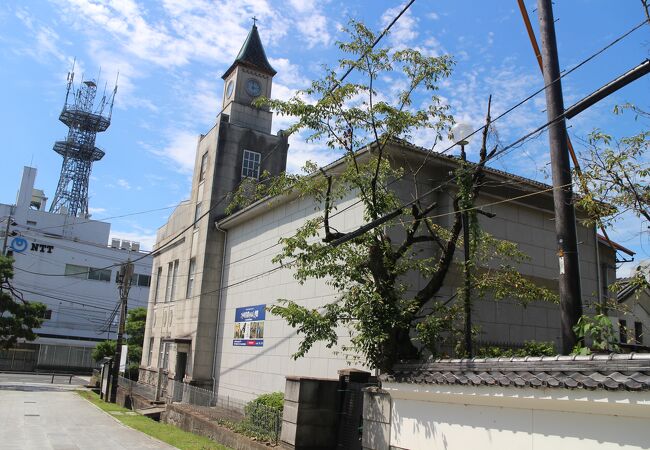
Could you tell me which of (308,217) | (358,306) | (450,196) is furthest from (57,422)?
(450,196)

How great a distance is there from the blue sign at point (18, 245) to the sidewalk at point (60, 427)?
90.7 ft

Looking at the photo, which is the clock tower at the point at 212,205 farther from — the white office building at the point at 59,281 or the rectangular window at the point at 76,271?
the rectangular window at the point at 76,271

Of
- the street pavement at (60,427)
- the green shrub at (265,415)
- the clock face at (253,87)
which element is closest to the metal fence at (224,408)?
the green shrub at (265,415)

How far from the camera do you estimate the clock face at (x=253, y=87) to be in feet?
90.6

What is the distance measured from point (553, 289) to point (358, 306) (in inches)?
353

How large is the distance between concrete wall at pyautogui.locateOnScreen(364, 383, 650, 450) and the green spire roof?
2159 centimetres

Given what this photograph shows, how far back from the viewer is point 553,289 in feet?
54.7

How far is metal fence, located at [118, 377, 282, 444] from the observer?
43.4 ft

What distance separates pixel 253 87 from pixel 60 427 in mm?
17696

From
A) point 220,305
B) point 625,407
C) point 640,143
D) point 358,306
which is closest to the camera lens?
point 625,407

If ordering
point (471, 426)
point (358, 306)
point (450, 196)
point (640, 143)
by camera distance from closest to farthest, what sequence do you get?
point (471, 426), point (640, 143), point (358, 306), point (450, 196)

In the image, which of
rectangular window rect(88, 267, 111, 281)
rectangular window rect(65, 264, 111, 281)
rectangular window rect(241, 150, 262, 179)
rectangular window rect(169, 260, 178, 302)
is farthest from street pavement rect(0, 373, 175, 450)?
rectangular window rect(88, 267, 111, 281)

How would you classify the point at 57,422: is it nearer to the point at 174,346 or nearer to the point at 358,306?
the point at 174,346

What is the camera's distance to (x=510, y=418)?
7195 millimetres
